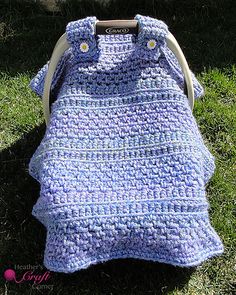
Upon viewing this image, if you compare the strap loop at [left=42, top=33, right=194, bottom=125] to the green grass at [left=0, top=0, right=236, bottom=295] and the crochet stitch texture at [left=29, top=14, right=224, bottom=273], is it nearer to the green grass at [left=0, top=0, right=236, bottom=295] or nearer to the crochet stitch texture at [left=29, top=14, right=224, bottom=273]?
the crochet stitch texture at [left=29, top=14, right=224, bottom=273]

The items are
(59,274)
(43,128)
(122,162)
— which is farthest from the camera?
(43,128)

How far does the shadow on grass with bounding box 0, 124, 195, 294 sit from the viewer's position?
2.09 m

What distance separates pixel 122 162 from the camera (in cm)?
199

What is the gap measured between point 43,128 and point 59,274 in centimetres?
79

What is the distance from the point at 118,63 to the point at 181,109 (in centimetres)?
29

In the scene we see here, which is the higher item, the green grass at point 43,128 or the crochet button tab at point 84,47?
the crochet button tab at point 84,47

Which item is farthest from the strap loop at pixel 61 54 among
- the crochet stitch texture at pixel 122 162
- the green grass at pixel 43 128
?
the green grass at pixel 43 128

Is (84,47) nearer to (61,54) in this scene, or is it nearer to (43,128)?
(61,54)

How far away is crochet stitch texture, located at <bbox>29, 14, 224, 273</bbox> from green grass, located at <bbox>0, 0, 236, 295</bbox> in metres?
0.22

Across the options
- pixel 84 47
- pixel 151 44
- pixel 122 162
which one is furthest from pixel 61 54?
pixel 122 162

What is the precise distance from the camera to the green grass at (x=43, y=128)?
83.0 inches

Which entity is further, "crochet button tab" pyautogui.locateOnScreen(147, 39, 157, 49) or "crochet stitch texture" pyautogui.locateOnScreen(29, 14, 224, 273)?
"crochet button tab" pyautogui.locateOnScreen(147, 39, 157, 49)

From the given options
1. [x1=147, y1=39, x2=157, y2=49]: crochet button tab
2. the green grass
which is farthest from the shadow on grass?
[x1=147, y1=39, x2=157, y2=49]: crochet button tab

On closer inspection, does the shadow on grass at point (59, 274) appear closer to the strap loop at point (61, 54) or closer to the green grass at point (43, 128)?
the green grass at point (43, 128)
